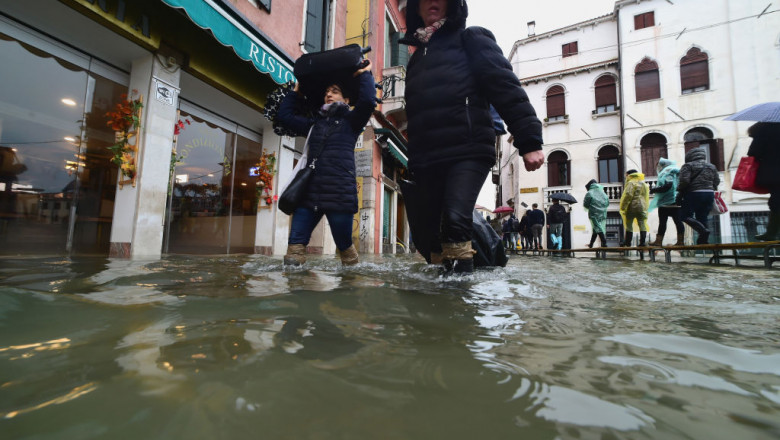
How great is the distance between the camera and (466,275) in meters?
2.11

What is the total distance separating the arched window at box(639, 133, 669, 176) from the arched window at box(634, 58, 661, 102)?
2.16 m

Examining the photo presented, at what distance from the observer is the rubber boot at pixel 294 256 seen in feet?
8.77

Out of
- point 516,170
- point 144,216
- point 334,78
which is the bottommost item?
point 144,216

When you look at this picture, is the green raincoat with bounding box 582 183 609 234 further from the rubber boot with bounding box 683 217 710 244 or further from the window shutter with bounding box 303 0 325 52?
the window shutter with bounding box 303 0 325 52

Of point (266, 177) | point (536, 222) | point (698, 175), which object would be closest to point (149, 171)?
point (266, 177)

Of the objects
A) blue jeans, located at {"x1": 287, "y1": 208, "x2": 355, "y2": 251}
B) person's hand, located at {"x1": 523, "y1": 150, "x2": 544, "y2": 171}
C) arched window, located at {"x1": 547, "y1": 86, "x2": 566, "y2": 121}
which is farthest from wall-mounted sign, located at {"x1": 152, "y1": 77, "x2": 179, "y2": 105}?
arched window, located at {"x1": 547, "y1": 86, "x2": 566, "y2": 121}

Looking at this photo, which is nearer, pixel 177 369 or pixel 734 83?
pixel 177 369

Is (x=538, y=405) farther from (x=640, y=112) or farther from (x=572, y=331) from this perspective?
(x=640, y=112)

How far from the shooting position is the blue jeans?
279cm

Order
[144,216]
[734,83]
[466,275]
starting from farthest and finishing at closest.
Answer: [734,83] < [144,216] < [466,275]

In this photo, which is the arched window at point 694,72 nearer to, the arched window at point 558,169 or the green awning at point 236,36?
the arched window at point 558,169

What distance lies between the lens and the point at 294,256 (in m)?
2.69

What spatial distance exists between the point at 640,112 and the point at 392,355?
72.6ft

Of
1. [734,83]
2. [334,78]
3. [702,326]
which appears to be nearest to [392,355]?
[702,326]
